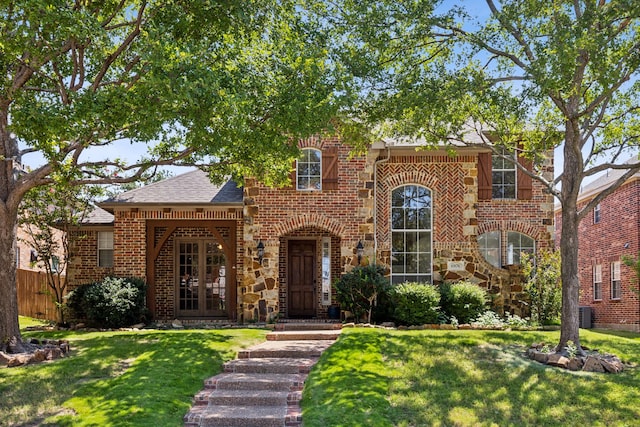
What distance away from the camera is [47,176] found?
13.9m

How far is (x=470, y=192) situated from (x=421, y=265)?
2493 millimetres

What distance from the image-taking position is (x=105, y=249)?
19.9m

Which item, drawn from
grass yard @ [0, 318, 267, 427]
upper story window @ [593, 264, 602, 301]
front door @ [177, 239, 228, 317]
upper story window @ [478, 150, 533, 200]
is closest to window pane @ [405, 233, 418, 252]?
upper story window @ [478, 150, 533, 200]

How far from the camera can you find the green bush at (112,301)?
1688 cm

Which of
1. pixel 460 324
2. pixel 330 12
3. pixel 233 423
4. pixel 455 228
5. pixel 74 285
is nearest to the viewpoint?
pixel 233 423

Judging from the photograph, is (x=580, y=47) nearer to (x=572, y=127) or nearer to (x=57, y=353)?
(x=572, y=127)

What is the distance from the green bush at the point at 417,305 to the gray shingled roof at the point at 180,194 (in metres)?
5.38

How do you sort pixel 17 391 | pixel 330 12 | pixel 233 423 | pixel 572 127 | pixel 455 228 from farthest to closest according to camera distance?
pixel 455 228 < pixel 330 12 < pixel 572 127 < pixel 17 391 < pixel 233 423

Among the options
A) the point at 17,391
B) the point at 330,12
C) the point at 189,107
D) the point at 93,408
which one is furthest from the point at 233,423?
the point at 330,12

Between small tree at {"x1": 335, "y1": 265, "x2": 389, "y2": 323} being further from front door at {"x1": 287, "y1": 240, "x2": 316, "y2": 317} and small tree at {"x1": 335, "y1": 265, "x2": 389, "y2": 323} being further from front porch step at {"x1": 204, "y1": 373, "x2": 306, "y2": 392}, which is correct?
front porch step at {"x1": 204, "y1": 373, "x2": 306, "y2": 392}

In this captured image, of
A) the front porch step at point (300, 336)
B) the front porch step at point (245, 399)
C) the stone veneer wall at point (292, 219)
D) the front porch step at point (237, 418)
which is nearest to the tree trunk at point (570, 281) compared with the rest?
the front porch step at point (300, 336)

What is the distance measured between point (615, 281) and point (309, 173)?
1261 centimetres

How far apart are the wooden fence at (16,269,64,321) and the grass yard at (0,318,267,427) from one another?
6160mm

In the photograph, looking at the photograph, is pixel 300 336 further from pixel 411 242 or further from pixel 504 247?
pixel 504 247
